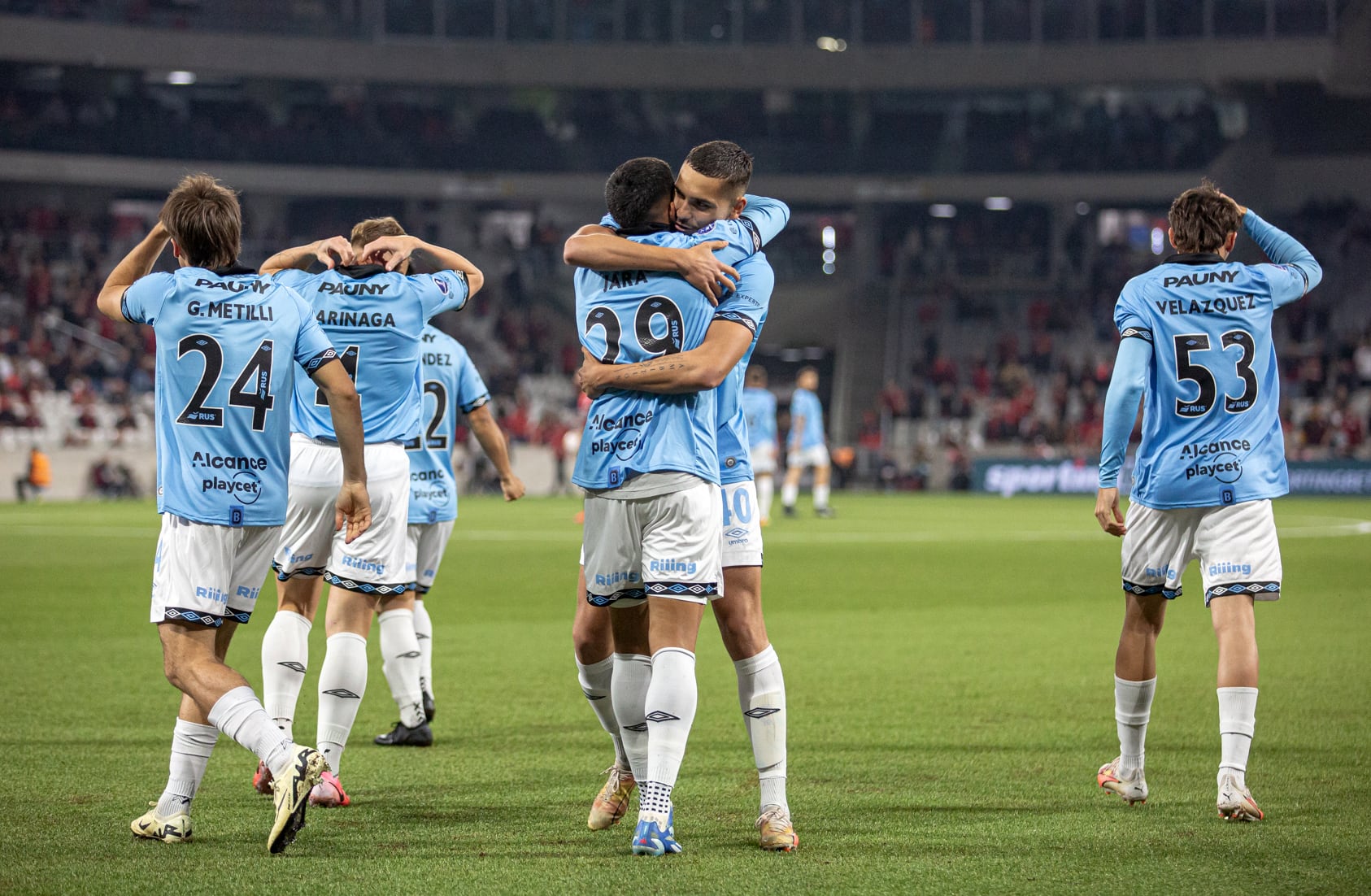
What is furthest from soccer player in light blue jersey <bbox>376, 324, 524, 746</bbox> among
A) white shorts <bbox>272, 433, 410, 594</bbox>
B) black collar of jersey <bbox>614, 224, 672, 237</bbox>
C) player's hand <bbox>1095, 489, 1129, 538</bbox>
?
player's hand <bbox>1095, 489, 1129, 538</bbox>

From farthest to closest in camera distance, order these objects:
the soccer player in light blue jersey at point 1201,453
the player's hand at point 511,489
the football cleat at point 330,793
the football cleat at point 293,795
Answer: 1. the player's hand at point 511,489
2. the football cleat at point 330,793
3. the soccer player in light blue jersey at point 1201,453
4. the football cleat at point 293,795

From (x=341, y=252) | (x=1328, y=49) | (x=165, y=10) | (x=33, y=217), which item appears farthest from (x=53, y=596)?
(x=1328, y=49)

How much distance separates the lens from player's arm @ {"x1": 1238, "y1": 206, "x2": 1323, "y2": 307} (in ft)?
19.6

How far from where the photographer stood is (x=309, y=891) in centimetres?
→ 458

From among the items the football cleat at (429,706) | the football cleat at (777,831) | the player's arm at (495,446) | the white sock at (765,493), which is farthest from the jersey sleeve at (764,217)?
the white sock at (765,493)

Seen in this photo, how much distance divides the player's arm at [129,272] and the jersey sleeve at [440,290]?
45.8 inches

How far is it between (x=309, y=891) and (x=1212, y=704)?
5.80m

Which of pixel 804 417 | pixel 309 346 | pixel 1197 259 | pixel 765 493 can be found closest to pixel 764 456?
pixel 765 493

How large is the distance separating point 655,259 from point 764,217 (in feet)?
2.36

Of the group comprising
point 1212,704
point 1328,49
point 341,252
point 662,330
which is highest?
point 1328,49

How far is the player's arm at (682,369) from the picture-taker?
16.3ft

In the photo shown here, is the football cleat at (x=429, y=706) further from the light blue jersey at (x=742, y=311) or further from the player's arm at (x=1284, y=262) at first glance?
the player's arm at (x=1284, y=262)

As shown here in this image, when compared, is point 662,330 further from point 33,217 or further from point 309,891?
point 33,217

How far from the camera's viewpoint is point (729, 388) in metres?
5.46
